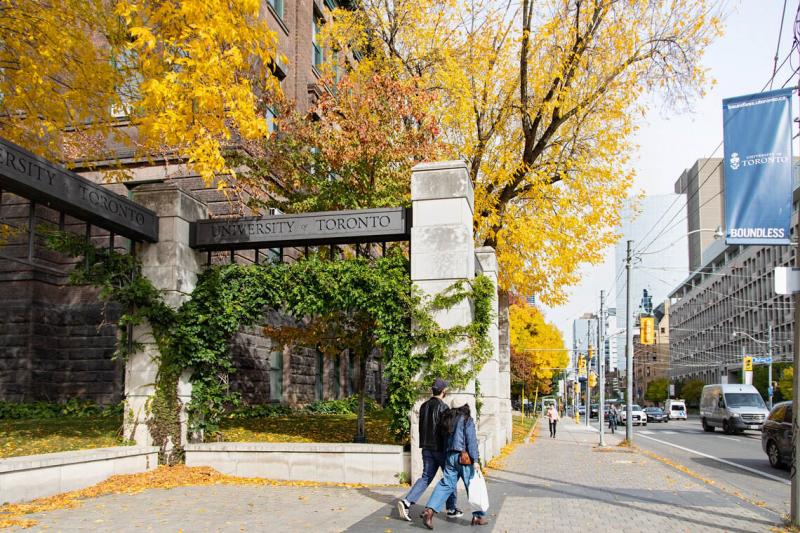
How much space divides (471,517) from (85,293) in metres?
15.4

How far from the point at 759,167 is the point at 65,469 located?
10.2 metres

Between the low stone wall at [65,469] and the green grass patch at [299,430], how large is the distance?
2095 millimetres

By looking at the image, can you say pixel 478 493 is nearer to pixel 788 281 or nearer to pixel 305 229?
pixel 788 281

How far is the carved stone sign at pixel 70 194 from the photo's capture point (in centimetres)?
1007

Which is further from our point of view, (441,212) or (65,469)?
(441,212)

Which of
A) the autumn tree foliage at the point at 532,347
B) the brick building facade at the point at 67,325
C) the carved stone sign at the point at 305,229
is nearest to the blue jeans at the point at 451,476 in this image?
the carved stone sign at the point at 305,229

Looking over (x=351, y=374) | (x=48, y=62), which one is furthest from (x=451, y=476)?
(x=351, y=374)

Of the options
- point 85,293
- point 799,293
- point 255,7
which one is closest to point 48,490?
point 255,7

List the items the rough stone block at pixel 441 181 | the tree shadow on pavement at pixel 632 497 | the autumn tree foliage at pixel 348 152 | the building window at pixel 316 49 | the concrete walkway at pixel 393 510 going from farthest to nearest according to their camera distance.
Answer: the building window at pixel 316 49
the autumn tree foliage at pixel 348 152
the rough stone block at pixel 441 181
the tree shadow on pavement at pixel 632 497
the concrete walkway at pixel 393 510

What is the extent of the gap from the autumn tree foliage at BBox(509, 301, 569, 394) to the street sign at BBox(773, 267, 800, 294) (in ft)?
121

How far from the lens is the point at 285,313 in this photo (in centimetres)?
1273

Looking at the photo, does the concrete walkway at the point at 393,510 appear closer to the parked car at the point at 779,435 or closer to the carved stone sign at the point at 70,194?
the carved stone sign at the point at 70,194

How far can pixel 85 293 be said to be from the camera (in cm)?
2092

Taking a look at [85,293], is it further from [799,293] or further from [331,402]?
[799,293]
